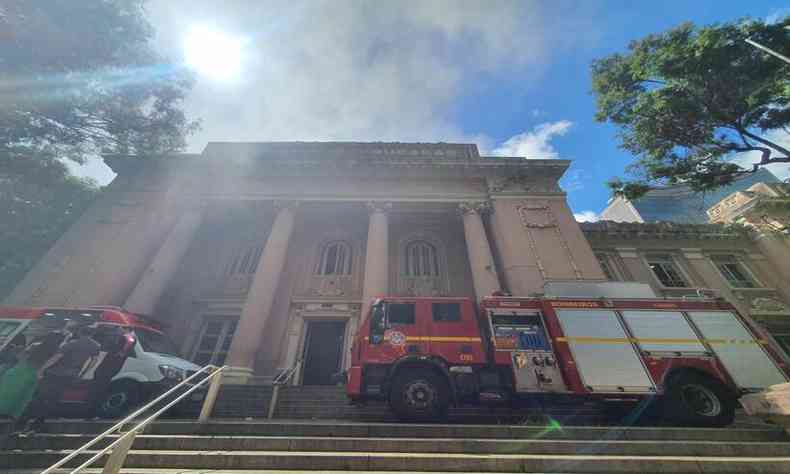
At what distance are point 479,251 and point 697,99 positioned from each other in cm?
867

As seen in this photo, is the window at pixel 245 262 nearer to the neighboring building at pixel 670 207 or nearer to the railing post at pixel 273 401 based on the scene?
the railing post at pixel 273 401

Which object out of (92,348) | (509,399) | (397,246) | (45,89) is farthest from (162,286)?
(509,399)

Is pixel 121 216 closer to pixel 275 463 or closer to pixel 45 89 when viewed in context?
pixel 45 89

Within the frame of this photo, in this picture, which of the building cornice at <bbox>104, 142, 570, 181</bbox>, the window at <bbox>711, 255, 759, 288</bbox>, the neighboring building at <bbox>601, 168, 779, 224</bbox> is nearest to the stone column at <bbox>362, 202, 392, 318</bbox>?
the building cornice at <bbox>104, 142, 570, 181</bbox>

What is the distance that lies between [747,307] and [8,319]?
2526 cm

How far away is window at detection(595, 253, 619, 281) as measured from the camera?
43.5ft

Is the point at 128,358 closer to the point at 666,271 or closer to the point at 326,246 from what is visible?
the point at 326,246

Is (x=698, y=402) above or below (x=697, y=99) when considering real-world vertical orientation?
below

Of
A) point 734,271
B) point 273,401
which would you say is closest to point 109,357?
point 273,401

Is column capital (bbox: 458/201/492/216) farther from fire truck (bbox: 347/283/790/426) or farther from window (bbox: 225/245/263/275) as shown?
window (bbox: 225/245/263/275)

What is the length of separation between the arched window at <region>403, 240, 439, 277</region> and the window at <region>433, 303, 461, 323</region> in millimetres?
6720

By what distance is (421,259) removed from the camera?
1358cm

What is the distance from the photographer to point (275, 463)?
131 inches

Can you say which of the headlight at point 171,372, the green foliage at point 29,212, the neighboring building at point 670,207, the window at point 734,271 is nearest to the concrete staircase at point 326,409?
Answer: the headlight at point 171,372
